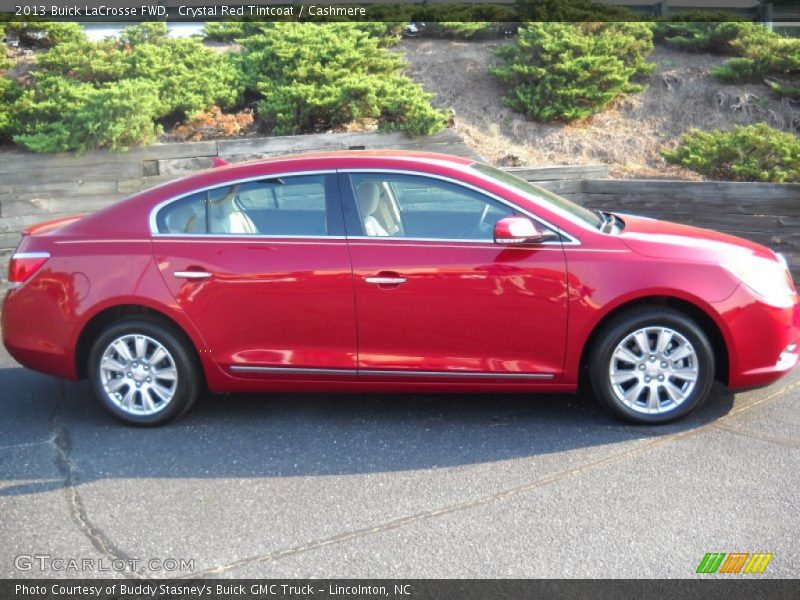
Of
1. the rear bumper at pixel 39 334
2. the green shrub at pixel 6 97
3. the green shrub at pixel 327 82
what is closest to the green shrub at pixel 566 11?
the green shrub at pixel 327 82

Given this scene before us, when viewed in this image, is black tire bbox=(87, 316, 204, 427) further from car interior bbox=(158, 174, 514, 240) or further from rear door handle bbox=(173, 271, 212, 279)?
car interior bbox=(158, 174, 514, 240)

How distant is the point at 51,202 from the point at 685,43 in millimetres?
8768

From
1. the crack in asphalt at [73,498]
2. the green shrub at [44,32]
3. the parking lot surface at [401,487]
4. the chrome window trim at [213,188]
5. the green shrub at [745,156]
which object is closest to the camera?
the parking lot surface at [401,487]

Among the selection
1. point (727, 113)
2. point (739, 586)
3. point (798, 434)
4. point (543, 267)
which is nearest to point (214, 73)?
point (727, 113)

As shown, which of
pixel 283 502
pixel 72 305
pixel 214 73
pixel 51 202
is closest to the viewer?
pixel 283 502

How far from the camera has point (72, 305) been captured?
19.7 ft

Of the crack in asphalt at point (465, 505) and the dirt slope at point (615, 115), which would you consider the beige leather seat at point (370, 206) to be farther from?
the dirt slope at point (615, 115)

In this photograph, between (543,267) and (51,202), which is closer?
(543,267)

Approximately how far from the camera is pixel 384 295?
574 cm

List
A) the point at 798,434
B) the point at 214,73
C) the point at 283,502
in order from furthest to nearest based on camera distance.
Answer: the point at 214,73
the point at 798,434
the point at 283,502

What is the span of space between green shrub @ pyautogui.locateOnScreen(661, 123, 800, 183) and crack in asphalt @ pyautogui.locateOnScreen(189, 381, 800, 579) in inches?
194

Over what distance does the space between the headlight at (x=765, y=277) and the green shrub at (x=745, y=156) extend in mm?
4631

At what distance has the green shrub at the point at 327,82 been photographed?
10.7 meters

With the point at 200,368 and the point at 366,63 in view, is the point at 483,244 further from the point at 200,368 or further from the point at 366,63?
the point at 366,63
